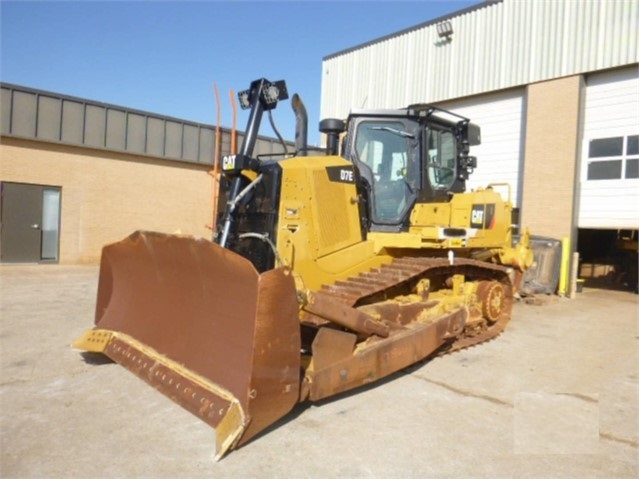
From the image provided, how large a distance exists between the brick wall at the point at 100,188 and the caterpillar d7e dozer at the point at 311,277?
943 cm

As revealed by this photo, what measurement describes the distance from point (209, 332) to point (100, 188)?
1356 centimetres

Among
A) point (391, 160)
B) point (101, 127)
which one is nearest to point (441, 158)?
point (391, 160)

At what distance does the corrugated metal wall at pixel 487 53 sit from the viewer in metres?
11.7

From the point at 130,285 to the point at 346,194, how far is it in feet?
7.77

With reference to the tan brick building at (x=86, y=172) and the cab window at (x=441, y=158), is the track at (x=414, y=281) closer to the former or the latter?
the cab window at (x=441, y=158)

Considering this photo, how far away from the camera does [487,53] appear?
45.6 feet

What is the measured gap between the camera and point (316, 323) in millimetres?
4449

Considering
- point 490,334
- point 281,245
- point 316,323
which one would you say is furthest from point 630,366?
point 281,245

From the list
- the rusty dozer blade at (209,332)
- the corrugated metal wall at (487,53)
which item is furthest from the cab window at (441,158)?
the corrugated metal wall at (487,53)

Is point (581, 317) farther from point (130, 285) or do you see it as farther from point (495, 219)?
point (130, 285)

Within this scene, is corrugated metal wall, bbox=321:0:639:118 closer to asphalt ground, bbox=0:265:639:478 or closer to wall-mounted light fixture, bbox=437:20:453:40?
wall-mounted light fixture, bbox=437:20:453:40

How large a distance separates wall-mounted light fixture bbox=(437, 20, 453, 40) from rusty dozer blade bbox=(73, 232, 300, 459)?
518 inches

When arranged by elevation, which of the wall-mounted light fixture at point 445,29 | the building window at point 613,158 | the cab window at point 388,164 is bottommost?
the cab window at point 388,164

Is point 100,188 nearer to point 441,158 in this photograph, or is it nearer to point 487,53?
point 487,53
